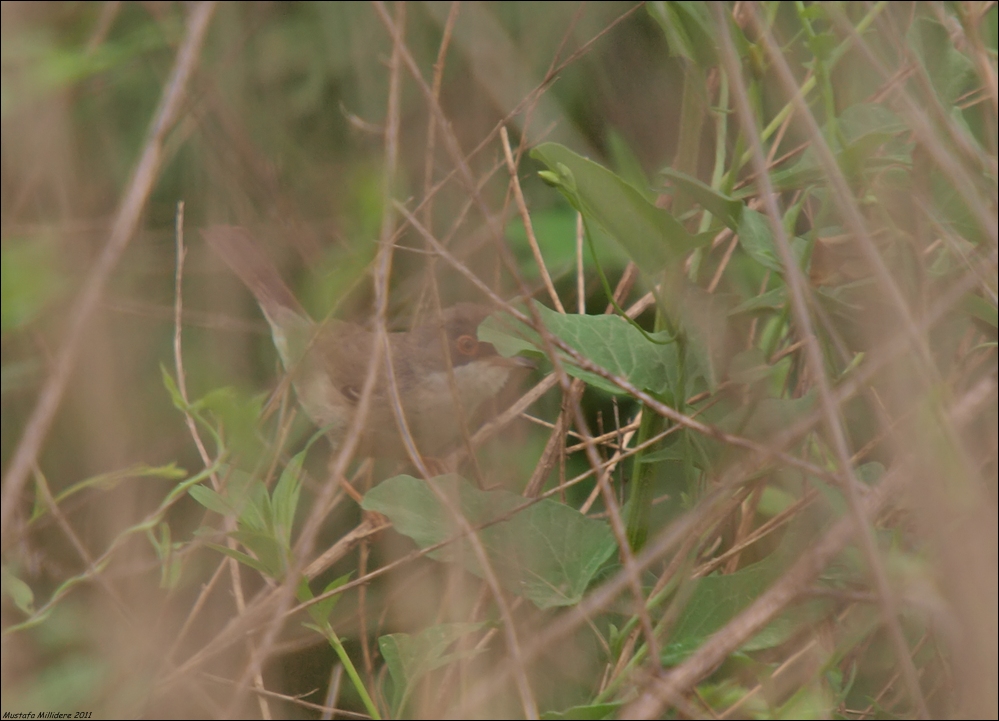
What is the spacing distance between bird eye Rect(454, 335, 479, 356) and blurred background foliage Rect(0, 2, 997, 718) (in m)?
0.61

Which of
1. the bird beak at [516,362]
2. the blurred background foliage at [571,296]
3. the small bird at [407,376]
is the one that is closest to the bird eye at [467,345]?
the small bird at [407,376]

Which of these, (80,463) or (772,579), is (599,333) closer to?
(772,579)

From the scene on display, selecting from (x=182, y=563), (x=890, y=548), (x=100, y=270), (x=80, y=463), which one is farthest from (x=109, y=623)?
(x=890, y=548)

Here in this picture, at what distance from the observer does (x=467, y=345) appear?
351 centimetres

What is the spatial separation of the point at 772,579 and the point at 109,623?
1167 millimetres

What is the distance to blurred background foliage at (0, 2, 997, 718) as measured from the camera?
55.0 inches

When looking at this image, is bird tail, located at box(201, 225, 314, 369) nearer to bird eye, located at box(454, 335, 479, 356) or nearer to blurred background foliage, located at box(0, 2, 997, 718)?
blurred background foliage, located at box(0, 2, 997, 718)

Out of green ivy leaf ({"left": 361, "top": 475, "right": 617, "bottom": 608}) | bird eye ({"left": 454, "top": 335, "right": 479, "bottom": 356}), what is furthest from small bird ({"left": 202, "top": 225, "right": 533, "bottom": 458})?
green ivy leaf ({"left": 361, "top": 475, "right": 617, "bottom": 608})

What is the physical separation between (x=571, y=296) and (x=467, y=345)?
90 centimetres

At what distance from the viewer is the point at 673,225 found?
1411 millimetres

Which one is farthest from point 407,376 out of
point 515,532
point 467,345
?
point 515,532

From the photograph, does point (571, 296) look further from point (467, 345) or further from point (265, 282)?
point (265, 282)

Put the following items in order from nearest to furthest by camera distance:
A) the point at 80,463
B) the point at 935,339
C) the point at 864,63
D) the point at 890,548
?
the point at 890,548, the point at 935,339, the point at 864,63, the point at 80,463

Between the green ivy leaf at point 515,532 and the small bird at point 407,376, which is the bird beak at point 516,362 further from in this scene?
the green ivy leaf at point 515,532
